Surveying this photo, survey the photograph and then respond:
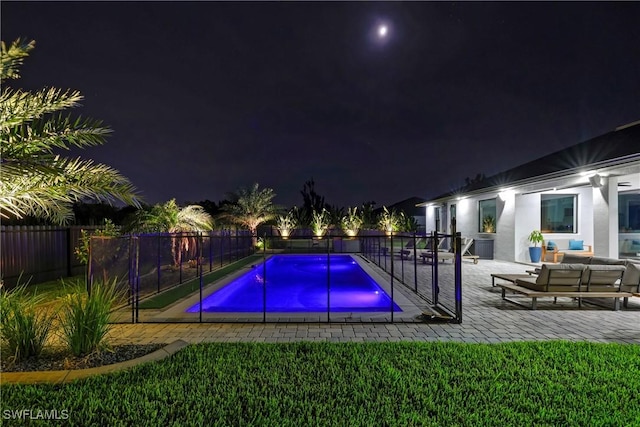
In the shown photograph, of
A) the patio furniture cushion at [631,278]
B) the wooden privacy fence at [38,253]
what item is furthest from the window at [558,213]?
the wooden privacy fence at [38,253]

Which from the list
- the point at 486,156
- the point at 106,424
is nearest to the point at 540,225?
the point at 106,424

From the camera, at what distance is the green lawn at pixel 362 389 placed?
263 centimetres

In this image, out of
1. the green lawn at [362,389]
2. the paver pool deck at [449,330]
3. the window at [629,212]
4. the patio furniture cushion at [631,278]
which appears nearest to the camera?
the green lawn at [362,389]

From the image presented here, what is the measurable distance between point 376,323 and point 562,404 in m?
2.73

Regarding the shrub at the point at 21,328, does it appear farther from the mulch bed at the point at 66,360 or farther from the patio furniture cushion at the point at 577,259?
the patio furniture cushion at the point at 577,259

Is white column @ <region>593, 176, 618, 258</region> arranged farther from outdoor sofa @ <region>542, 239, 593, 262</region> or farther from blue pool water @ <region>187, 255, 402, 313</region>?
blue pool water @ <region>187, 255, 402, 313</region>

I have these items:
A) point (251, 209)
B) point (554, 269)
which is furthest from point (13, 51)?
point (251, 209)

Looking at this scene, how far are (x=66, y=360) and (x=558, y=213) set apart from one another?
16.2m

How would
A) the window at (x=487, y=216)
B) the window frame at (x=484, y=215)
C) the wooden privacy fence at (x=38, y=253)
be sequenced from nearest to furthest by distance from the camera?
the wooden privacy fence at (x=38, y=253), the window frame at (x=484, y=215), the window at (x=487, y=216)

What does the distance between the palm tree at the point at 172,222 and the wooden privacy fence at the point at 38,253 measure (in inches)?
68.3

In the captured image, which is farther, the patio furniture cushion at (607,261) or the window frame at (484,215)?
the window frame at (484,215)

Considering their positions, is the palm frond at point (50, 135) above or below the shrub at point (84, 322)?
above

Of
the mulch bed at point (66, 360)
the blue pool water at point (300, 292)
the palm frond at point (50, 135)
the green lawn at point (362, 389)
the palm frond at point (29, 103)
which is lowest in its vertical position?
the blue pool water at point (300, 292)

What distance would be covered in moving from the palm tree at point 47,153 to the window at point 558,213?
14.9 metres
